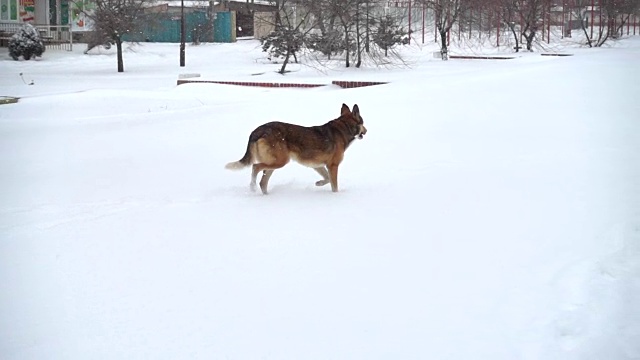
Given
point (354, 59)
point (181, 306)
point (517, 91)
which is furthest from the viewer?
point (354, 59)

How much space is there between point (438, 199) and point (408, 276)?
7.48ft

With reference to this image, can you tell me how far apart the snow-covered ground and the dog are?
311 millimetres

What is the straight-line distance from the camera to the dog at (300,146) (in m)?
7.18

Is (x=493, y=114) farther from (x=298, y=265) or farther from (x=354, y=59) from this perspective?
(x=354, y=59)

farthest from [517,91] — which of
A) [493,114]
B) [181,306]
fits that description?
[181,306]

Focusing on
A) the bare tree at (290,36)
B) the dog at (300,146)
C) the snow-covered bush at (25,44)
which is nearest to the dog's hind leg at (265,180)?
the dog at (300,146)

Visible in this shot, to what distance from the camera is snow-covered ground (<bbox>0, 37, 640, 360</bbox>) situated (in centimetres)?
409

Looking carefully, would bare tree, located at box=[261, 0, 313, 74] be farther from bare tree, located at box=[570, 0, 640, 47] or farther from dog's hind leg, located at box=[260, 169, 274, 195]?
dog's hind leg, located at box=[260, 169, 274, 195]

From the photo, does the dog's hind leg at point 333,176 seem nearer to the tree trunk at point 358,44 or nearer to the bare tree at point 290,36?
the bare tree at point 290,36

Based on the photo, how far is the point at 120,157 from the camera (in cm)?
973

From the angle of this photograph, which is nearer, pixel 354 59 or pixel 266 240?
pixel 266 240

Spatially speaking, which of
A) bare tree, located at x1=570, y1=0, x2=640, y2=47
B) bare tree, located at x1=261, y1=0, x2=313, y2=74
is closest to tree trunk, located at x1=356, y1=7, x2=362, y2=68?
bare tree, located at x1=261, y1=0, x2=313, y2=74

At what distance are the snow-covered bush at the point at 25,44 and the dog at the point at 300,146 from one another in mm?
30238

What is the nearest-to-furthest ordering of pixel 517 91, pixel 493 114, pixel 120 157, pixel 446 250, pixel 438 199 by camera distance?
pixel 446 250, pixel 438 199, pixel 120 157, pixel 493 114, pixel 517 91
